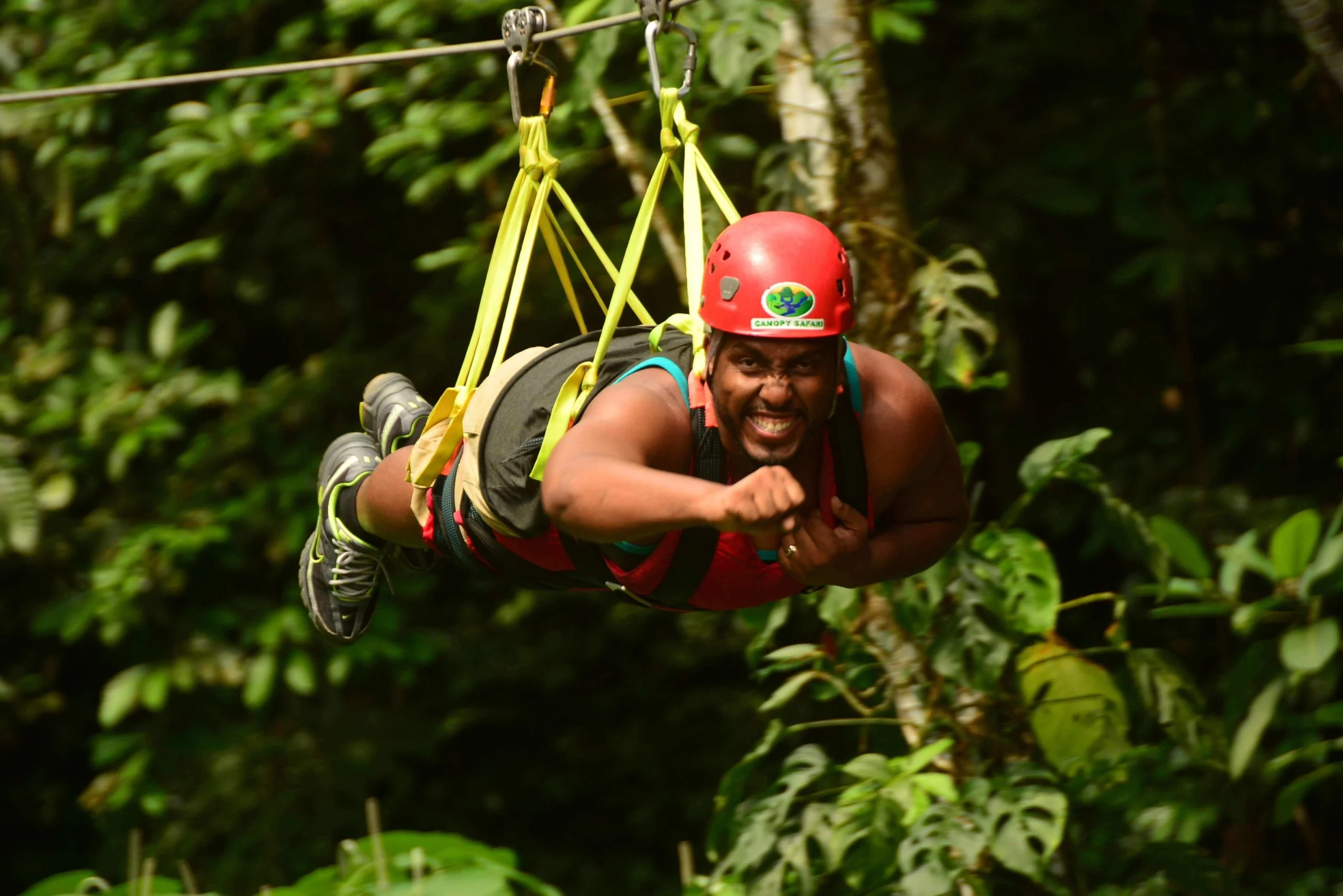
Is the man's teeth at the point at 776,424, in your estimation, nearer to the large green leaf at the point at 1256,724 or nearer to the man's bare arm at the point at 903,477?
the man's bare arm at the point at 903,477

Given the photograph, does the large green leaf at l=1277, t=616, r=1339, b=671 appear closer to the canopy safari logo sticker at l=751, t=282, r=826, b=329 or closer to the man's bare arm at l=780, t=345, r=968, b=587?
the man's bare arm at l=780, t=345, r=968, b=587

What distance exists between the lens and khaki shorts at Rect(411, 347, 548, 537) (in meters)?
2.08

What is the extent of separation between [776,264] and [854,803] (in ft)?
→ 4.67

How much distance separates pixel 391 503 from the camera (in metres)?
2.46

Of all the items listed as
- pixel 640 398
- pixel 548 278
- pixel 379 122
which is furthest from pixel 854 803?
pixel 379 122

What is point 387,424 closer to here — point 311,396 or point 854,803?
point 854,803

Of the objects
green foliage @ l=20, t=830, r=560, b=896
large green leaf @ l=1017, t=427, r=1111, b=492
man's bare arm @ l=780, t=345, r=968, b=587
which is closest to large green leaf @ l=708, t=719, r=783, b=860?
green foliage @ l=20, t=830, r=560, b=896

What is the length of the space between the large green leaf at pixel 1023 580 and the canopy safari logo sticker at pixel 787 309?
125 cm

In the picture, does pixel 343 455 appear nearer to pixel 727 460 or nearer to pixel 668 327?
pixel 668 327

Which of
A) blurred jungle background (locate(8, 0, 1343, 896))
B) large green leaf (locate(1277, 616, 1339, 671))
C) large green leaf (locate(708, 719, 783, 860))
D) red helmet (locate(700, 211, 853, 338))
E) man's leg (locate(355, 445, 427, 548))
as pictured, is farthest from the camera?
large green leaf (locate(708, 719, 783, 860))

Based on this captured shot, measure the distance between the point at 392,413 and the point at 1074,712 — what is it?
1406mm

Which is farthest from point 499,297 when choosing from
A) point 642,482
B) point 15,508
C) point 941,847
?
point 15,508

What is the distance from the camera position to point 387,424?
2.77 meters

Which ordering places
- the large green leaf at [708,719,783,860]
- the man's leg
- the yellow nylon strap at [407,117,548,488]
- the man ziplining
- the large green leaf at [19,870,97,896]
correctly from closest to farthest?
the man ziplining, the yellow nylon strap at [407,117,548,488], the man's leg, the large green leaf at [708,719,783,860], the large green leaf at [19,870,97,896]
